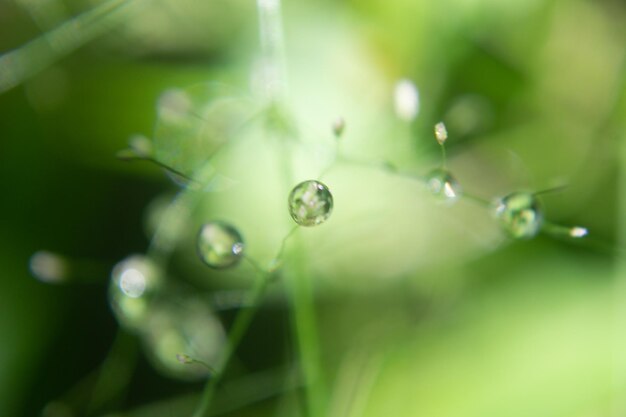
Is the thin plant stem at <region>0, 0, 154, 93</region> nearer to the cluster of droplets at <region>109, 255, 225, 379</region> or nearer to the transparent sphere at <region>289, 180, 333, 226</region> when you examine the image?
the cluster of droplets at <region>109, 255, 225, 379</region>

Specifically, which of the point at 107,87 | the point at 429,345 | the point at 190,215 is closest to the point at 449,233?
the point at 429,345

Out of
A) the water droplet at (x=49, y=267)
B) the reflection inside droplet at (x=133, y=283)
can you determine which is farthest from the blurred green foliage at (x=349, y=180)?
the reflection inside droplet at (x=133, y=283)

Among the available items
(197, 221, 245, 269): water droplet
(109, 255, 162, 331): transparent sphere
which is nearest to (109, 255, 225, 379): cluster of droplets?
(109, 255, 162, 331): transparent sphere

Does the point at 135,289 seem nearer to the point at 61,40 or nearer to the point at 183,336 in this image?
the point at 183,336

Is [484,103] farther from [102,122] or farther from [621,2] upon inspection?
[102,122]

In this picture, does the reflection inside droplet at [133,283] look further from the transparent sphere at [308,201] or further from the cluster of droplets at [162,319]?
the transparent sphere at [308,201]

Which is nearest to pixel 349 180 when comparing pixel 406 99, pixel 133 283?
pixel 406 99
